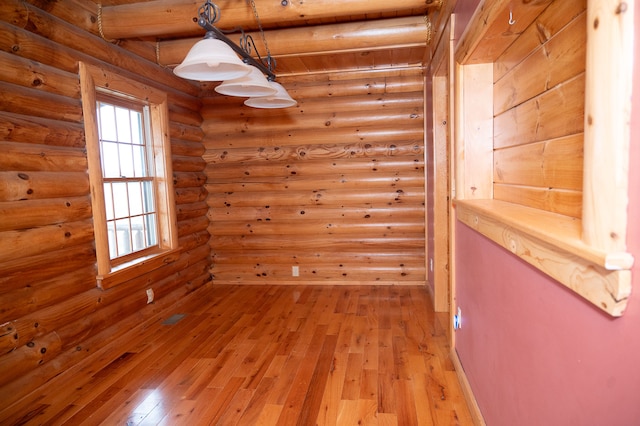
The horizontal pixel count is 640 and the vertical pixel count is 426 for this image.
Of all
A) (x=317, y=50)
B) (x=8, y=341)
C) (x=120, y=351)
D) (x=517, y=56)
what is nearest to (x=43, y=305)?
(x=8, y=341)

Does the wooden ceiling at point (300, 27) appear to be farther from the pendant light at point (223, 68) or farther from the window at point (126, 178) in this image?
the window at point (126, 178)

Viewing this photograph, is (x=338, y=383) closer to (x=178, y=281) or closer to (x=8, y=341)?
(x=8, y=341)

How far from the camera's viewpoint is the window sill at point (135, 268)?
3.15 m

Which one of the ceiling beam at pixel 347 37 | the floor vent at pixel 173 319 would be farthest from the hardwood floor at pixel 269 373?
the ceiling beam at pixel 347 37

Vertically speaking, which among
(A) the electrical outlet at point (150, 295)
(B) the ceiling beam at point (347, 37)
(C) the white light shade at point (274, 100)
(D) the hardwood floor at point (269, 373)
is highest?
(B) the ceiling beam at point (347, 37)

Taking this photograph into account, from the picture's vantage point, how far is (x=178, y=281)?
4.38 m

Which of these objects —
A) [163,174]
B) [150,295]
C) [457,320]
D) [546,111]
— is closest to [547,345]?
[546,111]

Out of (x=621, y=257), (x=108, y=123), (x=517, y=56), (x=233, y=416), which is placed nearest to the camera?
(x=621, y=257)

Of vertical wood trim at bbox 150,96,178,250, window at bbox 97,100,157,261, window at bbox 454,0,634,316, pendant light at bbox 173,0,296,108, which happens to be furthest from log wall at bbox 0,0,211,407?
window at bbox 454,0,634,316

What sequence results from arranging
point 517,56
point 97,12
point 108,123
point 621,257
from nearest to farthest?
1. point 621,257
2. point 517,56
3. point 97,12
4. point 108,123

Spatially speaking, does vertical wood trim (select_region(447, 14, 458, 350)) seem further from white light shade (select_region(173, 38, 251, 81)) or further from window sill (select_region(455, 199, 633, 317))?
white light shade (select_region(173, 38, 251, 81))

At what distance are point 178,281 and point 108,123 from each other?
188cm

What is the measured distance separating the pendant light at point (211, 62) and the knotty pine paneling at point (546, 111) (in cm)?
132

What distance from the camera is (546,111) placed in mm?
1487
